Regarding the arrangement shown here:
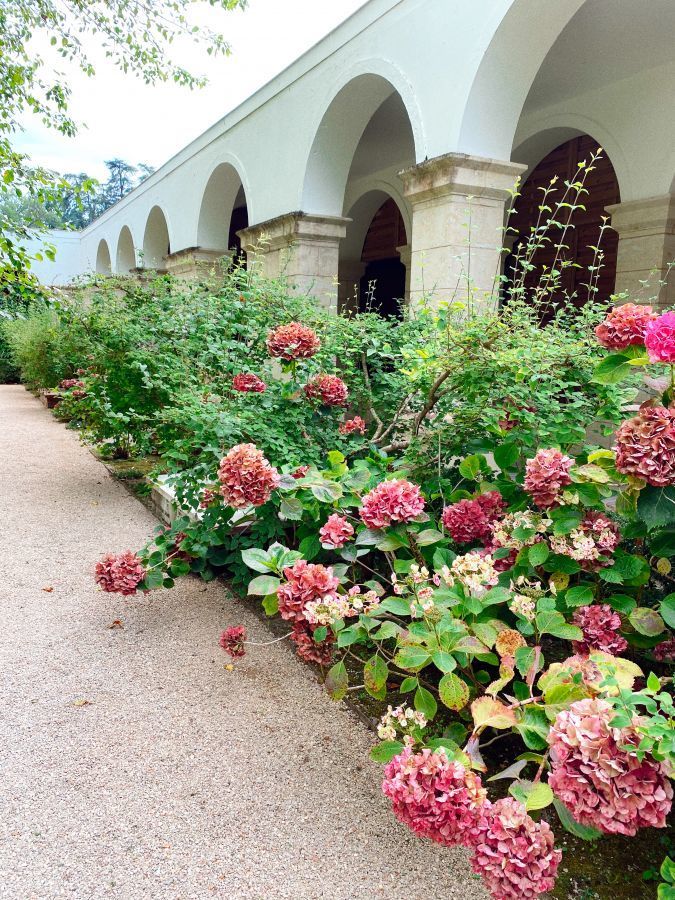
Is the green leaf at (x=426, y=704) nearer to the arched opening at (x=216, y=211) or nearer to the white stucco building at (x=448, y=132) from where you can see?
the white stucco building at (x=448, y=132)

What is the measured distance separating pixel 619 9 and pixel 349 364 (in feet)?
13.9

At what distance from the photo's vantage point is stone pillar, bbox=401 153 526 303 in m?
4.64

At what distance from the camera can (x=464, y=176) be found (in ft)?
15.3

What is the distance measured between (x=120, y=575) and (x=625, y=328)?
6.97 feet

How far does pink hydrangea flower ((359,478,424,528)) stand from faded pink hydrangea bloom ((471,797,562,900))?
0.85 metres

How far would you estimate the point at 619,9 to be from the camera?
206 inches

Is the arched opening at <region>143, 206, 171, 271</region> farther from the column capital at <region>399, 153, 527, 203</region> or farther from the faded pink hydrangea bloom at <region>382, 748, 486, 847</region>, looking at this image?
the faded pink hydrangea bloom at <region>382, 748, 486, 847</region>

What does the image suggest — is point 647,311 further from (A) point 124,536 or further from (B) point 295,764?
(A) point 124,536

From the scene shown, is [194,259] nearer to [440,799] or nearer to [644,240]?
[644,240]

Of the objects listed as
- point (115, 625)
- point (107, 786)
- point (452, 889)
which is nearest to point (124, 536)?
point (115, 625)

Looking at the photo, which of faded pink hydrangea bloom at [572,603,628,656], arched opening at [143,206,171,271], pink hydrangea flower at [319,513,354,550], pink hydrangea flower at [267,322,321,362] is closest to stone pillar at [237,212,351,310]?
pink hydrangea flower at [267,322,321,362]

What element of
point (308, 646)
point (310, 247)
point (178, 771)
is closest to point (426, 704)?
point (308, 646)

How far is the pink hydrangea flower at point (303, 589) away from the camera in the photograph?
5.64ft

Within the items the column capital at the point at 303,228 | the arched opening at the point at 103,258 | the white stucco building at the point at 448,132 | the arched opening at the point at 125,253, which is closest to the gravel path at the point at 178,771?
the white stucco building at the point at 448,132
